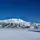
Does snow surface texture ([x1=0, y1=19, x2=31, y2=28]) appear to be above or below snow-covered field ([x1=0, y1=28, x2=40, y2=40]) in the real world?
above

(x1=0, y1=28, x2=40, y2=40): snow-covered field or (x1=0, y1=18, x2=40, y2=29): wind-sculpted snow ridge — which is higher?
(x1=0, y1=18, x2=40, y2=29): wind-sculpted snow ridge

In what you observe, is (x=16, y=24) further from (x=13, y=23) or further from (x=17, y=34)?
(x=17, y=34)

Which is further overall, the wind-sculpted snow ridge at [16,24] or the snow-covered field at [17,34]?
the wind-sculpted snow ridge at [16,24]

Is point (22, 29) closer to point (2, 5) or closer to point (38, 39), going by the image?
point (38, 39)

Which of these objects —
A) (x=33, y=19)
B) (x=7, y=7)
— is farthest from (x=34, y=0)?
(x=7, y=7)

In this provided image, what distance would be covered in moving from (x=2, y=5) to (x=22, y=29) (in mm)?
597

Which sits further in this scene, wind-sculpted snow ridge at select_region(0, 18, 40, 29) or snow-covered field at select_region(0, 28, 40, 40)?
wind-sculpted snow ridge at select_region(0, 18, 40, 29)

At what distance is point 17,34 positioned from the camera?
166 centimetres

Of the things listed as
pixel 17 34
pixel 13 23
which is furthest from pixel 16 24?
pixel 17 34

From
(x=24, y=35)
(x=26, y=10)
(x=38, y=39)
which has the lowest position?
(x=38, y=39)

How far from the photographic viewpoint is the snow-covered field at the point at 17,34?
1.52 meters

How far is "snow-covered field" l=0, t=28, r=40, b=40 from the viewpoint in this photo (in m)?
1.52

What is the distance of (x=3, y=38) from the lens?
4.96 ft

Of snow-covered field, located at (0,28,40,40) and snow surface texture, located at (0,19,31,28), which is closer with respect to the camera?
snow-covered field, located at (0,28,40,40)
